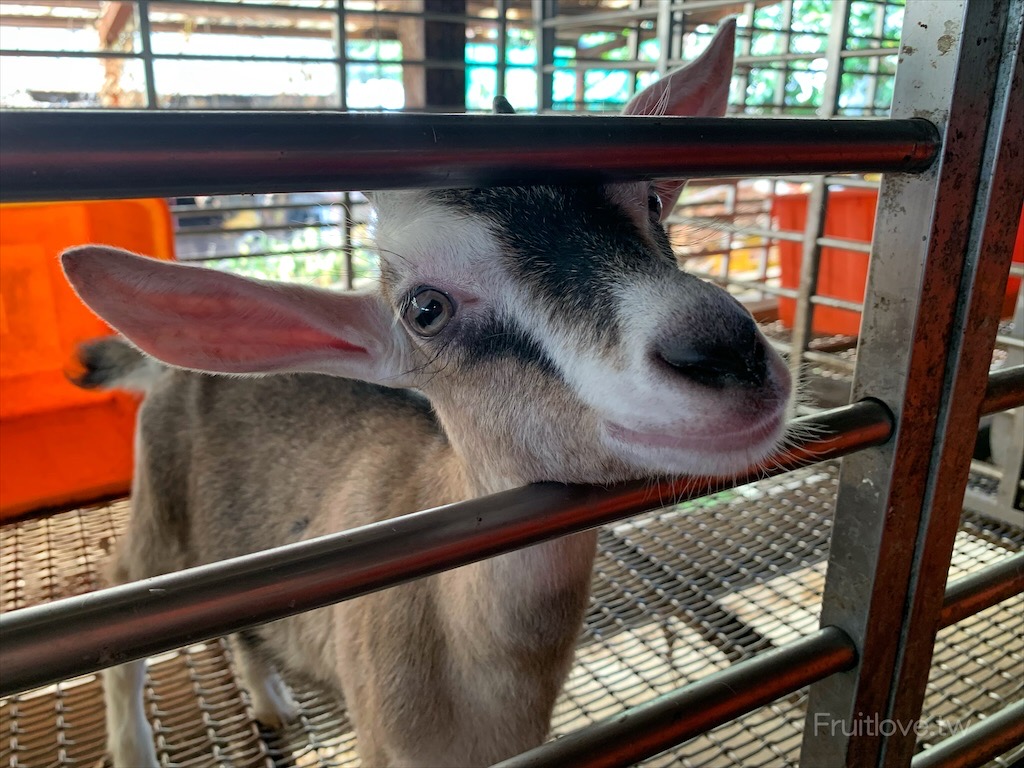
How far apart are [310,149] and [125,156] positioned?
0.15 metres

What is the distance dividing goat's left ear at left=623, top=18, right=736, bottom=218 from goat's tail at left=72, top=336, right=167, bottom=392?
192cm

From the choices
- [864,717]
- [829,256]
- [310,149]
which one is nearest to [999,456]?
[829,256]

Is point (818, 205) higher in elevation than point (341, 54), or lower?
lower

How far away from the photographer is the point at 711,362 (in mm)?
906

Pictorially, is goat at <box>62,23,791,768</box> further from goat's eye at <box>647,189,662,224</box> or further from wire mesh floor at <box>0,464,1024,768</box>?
wire mesh floor at <box>0,464,1024,768</box>

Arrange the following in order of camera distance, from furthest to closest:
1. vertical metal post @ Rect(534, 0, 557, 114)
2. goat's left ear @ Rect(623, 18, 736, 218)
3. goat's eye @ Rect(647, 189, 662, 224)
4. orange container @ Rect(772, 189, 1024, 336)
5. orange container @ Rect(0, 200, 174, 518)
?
orange container @ Rect(772, 189, 1024, 336) < vertical metal post @ Rect(534, 0, 557, 114) < orange container @ Rect(0, 200, 174, 518) < goat's left ear @ Rect(623, 18, 736, 218) < goat's eye @ Rect(647, 189, 662, 224)

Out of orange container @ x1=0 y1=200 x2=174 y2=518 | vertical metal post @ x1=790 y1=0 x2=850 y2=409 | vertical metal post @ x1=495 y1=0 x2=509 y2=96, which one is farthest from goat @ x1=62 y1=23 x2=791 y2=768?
vertical metal post @ x1=495 y1=0 x2=509 y2=96

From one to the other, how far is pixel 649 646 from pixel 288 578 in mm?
1959

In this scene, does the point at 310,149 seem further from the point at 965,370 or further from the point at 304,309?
the point at 965,370

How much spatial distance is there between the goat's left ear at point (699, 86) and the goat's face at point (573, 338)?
26 cm

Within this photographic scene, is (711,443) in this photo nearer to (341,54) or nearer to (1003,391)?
(1003,391)

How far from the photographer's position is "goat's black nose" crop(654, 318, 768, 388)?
2.97ft

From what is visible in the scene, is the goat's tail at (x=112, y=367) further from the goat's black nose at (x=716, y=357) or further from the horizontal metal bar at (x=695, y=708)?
the goat's black nose at (x=716, y=357)

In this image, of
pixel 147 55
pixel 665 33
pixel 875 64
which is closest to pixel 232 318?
pixel 147 55
